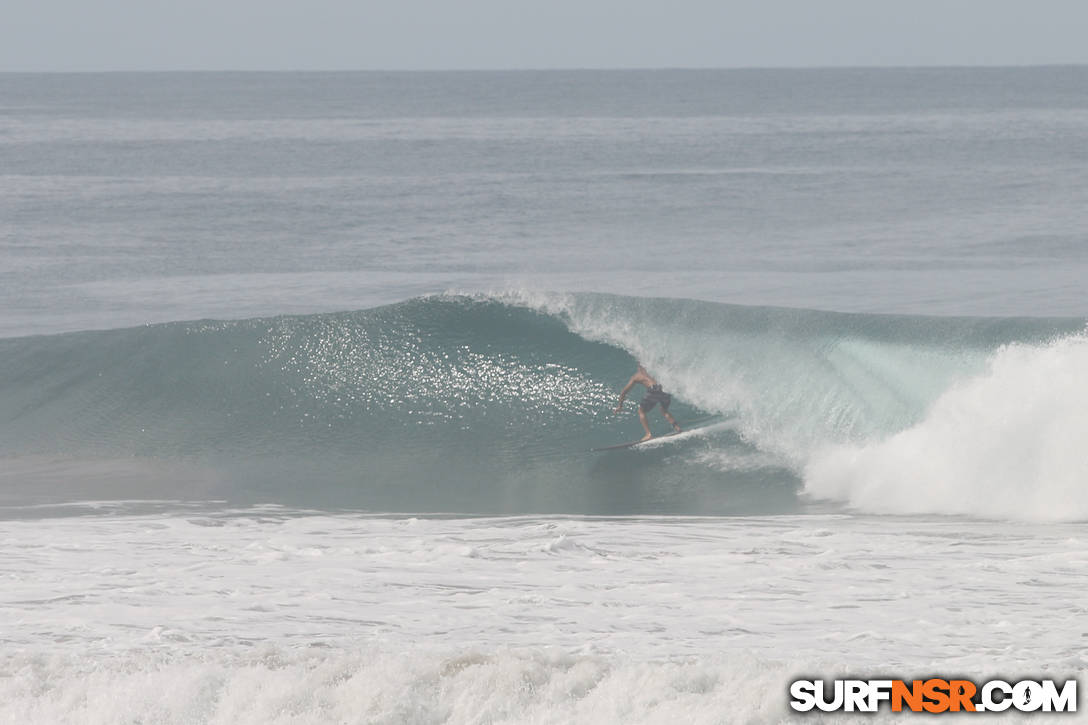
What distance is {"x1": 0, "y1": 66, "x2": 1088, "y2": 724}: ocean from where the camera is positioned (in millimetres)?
6293

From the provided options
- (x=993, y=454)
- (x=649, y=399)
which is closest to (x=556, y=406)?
(x=649, y=399)

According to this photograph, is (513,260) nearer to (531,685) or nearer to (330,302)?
(330,302)

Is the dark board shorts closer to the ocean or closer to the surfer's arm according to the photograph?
the surfer's arm

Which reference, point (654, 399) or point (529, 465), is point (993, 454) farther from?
point (529, 465)

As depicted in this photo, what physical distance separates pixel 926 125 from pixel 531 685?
213 feet

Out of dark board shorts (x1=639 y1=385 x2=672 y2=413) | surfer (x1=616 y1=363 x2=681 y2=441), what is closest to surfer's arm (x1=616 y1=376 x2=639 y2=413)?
surfer (x1=616 y1=363 x2=681 y2=441)

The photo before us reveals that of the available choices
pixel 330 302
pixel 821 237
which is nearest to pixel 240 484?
pixel 330 302

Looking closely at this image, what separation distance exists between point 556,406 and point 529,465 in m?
1.39

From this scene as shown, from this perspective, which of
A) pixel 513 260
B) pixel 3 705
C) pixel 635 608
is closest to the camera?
pixel 3 705

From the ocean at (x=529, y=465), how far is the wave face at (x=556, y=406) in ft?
0.14

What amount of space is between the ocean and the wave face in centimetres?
4

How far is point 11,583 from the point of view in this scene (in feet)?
25.5

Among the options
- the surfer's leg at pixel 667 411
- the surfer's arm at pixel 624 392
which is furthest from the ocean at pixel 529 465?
the surfer's arm at pixel 624 392

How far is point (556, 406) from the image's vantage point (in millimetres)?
13242
